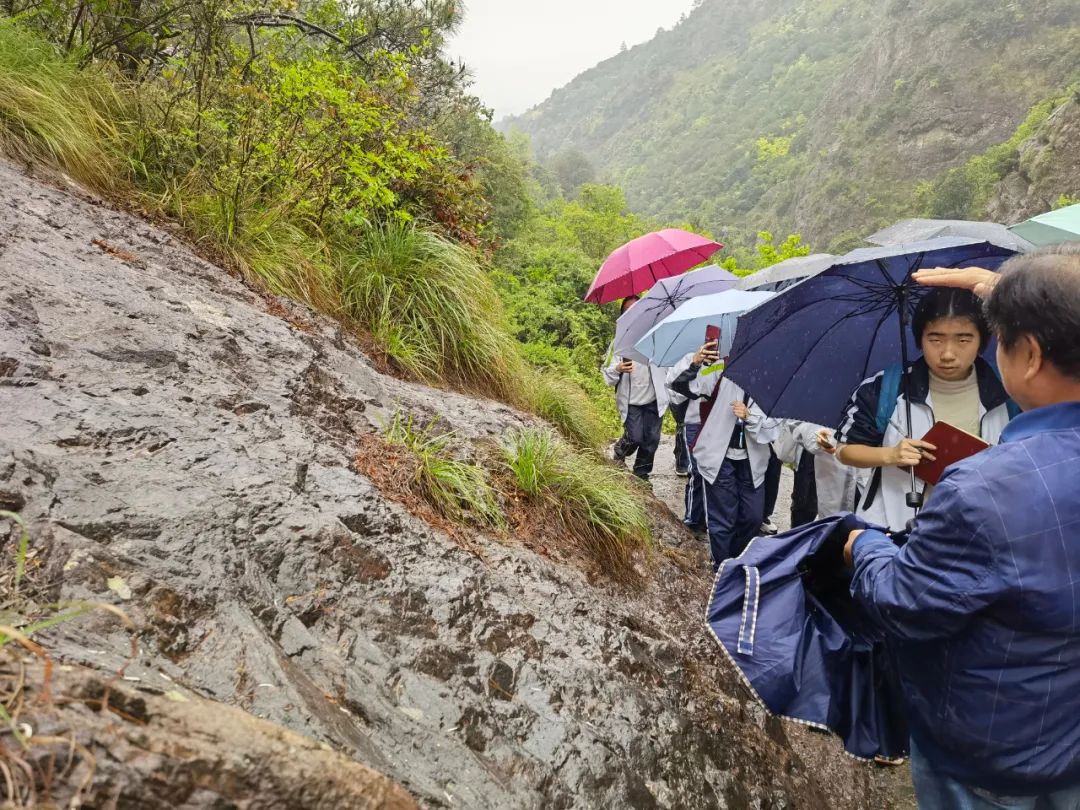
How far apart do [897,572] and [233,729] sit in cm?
137

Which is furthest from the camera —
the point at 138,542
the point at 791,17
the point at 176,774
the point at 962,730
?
the point at 791,17

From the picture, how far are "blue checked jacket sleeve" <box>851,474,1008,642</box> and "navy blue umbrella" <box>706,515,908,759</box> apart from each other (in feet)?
1.17

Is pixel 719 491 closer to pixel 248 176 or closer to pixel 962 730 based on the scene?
pixel 962 730

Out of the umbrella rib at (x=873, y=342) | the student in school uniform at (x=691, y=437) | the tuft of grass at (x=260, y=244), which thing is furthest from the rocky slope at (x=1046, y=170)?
the tuft of grass at (x=260, y=244)

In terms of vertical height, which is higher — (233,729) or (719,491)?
(233,729)

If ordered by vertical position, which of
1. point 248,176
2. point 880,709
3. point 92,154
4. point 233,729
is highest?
point 92,154

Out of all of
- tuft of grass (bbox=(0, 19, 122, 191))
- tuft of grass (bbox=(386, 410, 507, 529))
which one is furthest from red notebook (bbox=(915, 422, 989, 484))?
tuft of grass (bbox=(0, 19, 122, 191))

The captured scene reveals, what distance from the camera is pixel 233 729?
0.94m

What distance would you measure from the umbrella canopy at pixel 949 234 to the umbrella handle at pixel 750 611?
1.47 metres

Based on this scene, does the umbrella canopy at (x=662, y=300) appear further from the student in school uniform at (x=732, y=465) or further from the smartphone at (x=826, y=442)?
the smartphone at (x=826, y=442)

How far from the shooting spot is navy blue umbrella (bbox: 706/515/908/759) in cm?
168

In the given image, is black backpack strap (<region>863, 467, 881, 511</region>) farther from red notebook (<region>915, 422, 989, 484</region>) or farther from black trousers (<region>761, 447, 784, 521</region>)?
black trousers (<region>761, 447, 784, 521</region>)

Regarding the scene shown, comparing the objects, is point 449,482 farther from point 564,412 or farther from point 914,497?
point 564,412

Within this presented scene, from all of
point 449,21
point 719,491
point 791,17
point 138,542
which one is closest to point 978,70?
point 449,21
